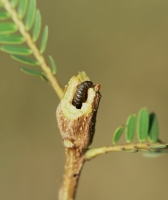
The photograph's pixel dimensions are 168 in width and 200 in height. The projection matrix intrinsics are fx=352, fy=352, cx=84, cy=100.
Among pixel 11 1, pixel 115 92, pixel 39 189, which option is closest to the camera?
pixel 11 1

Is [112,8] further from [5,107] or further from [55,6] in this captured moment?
[5,107]

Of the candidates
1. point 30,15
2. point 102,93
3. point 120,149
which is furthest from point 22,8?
point 102,93

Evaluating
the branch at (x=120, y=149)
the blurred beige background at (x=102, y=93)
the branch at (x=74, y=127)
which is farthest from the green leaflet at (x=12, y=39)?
the blurred beige background at (x=102, y=93)

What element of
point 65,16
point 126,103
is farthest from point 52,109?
point 65,16

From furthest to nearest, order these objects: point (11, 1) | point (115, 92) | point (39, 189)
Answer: point (115, 92)
point (39, 189)
point (11, 1)

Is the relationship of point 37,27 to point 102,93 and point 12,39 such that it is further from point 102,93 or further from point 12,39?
point 102,93

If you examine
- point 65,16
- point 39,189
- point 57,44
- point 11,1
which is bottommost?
point 11,1

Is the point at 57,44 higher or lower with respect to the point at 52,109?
higher

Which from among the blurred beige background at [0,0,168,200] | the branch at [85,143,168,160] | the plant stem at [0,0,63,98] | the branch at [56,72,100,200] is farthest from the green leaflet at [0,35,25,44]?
the blurred beige background at [0,0,168,200]
